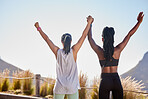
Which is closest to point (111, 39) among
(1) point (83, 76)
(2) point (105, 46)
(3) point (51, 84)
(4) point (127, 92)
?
(2) point (105, 46)

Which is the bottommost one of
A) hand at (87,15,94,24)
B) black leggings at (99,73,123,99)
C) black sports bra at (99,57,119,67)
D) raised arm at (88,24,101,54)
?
black leggings at (99,73,123,99)

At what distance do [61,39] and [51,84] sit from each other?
13.0 feet

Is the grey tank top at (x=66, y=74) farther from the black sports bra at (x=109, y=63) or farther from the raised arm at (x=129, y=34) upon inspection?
the raised arm at (x=129, y=34)

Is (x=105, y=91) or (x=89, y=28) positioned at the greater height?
(x=89, y=28)

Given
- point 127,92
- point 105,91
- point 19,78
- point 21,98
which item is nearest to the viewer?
point 105,91

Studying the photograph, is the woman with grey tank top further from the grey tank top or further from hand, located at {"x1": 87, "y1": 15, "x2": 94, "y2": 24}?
hand, located at {"x1": 87, "y1": 15, "x2": 94, "y2": 24}

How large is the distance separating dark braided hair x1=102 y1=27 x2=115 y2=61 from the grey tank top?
463 mm

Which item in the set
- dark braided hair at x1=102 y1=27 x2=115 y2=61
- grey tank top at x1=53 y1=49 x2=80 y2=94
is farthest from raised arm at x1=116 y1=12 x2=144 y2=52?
grey tank top at x1=53 y1=49 x2=80 y2=94

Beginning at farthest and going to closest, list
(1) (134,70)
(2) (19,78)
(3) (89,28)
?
1. (1) (134,70)
2. (2) (19,78)
3. (3) (89,28)

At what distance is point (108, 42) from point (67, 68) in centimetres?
68

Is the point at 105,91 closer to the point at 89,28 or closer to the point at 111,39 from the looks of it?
the point at 111,39

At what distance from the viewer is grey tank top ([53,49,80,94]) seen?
112 inches

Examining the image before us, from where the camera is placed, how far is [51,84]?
6.74 m

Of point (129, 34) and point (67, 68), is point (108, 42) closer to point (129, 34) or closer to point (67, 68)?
point (129, 34)
